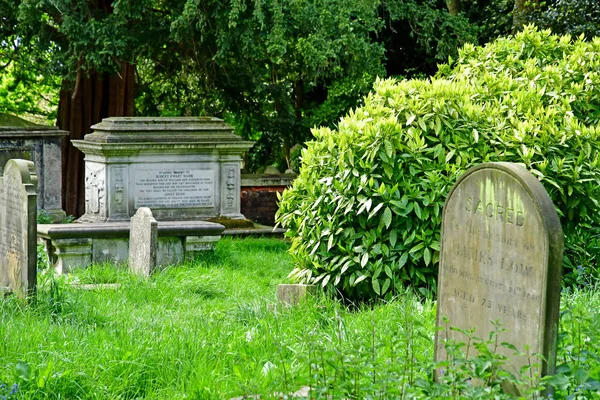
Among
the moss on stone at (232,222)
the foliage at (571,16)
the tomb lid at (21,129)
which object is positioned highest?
the foliage at (571,16)

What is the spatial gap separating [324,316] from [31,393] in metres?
2.33

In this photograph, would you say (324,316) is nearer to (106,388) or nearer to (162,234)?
(106,388)

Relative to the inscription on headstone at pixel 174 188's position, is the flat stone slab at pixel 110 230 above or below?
below

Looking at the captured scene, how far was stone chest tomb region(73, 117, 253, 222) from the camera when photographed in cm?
1513

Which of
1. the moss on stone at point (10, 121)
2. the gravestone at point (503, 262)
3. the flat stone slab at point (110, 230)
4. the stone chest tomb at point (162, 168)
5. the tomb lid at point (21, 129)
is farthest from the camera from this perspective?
the moss on stone at point (10, 121)

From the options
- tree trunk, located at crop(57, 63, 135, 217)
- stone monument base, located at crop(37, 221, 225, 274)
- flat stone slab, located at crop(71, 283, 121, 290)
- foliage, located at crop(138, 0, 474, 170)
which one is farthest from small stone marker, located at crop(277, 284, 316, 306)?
tree trunk, located at crop(57, 63, 135, 217)

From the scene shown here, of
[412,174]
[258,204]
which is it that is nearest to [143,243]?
[412,174]

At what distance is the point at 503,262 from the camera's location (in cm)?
490

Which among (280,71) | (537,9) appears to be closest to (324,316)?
(537,9)

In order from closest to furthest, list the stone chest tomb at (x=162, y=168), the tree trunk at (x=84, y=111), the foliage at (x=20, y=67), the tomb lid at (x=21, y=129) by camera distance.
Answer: the stone chest tomb at (x=162, y=168)
the tomb lid at (x=21, y=129)
the foliage at (x=20, y=67)
the tree trunk at (x=84, y=111)

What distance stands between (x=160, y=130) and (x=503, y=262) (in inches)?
442

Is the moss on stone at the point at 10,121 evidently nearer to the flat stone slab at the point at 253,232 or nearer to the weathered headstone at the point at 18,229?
the flat stone slab at the point at 253,232

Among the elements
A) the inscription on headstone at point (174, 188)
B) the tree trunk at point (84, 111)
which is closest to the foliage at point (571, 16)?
the inscription on headstone at point (174, 188)

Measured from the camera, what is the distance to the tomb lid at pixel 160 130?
1529cm
